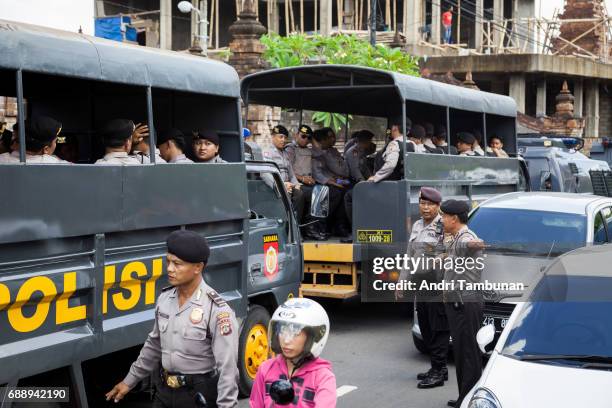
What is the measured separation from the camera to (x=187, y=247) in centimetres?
477

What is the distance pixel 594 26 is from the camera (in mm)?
43969

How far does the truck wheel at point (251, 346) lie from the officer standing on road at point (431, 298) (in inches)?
51.4

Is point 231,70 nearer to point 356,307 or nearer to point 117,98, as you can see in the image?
point 117,98

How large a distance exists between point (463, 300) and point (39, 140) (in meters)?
3.50

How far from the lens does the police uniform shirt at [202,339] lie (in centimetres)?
473

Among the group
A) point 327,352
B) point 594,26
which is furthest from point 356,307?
point 594,26

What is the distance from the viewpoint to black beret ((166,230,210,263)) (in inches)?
188

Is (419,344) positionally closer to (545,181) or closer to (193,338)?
(193,338)

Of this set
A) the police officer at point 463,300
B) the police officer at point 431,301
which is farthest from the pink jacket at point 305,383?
the police officer at point 431,301

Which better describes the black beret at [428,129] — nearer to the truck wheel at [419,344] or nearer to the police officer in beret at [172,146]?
the truck wheel at [419,344]

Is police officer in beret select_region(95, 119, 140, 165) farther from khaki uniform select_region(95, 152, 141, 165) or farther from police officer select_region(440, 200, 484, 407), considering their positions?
police officer select_region(440, 200, 484, 407)

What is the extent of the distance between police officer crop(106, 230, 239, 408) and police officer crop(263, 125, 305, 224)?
6.76m

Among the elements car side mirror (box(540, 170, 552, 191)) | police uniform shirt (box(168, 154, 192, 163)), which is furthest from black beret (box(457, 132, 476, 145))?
police uniform shirt (box(168, 154, 192, 163))

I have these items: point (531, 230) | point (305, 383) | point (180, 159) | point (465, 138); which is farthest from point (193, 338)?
point (465, 138)
